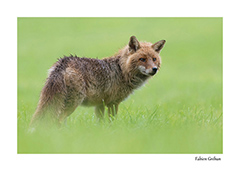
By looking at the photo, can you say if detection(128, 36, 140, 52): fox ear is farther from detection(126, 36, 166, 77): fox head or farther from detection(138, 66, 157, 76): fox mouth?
detection(138, 66, 157, 76): fox mouth

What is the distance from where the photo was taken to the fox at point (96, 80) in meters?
7.20

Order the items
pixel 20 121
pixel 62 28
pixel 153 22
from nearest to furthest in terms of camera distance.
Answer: pixel 20 121 < pixel 62 28 < pixel 153 22

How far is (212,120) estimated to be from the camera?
8008 millimetres

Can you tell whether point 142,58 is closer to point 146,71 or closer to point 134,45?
point 146,71

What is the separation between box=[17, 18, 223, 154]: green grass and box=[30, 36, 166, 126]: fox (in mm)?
446

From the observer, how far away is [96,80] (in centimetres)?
802

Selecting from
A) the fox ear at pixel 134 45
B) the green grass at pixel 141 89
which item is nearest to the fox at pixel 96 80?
the fox ear at pixel 134 45

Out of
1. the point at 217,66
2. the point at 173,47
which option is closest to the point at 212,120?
the point at 217,66

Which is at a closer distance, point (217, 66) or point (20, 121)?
point (20, 121)

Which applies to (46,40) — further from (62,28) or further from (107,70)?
(107,70)

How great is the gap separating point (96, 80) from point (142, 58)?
53.8 inches

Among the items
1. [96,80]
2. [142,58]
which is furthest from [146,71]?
[96,80]

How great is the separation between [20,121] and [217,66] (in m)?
16.7

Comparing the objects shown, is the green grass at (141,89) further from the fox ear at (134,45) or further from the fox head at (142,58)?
the fox ear at (134,45)
